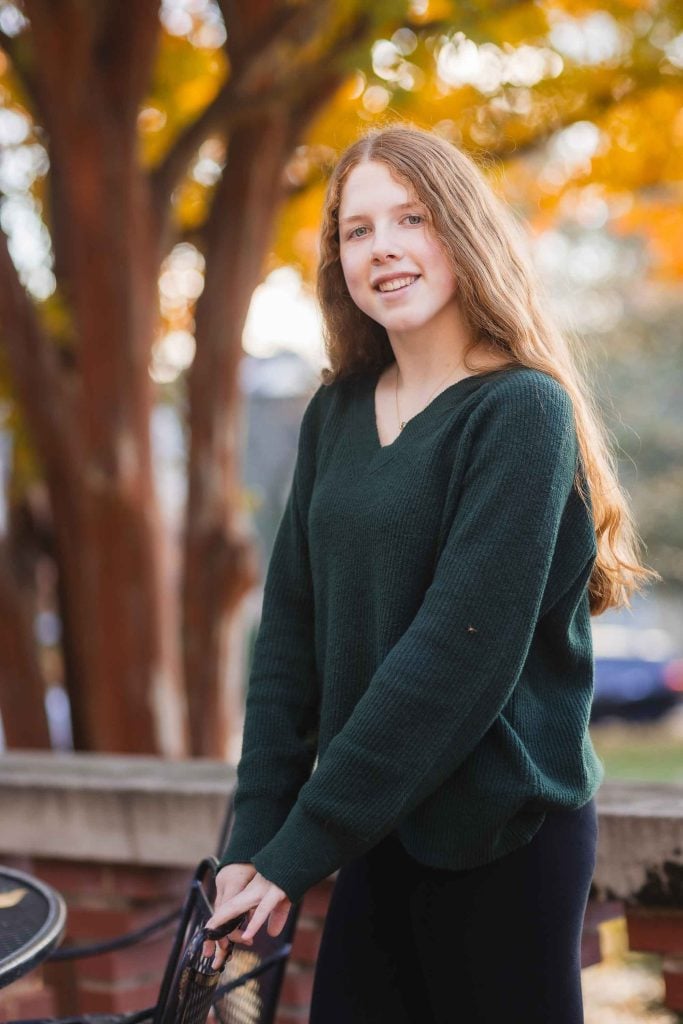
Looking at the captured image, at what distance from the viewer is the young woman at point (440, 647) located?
165 centimetres

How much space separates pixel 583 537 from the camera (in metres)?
1.77

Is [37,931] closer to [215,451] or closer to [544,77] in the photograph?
[215,451]

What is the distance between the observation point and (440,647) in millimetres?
Answer: 1653

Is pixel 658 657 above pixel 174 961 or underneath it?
underneath

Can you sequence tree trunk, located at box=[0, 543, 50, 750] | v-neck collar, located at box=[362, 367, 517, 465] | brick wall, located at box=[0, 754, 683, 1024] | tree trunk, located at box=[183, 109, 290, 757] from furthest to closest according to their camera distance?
tree trunk, located at box=[0, 543, 50, 750], tree trunk, located at box=[183, 109, 290, 757], brick wall, located at box=[0, 754, 683, 1024], v-neck collar, located at box=[362, 367, 517, 465]

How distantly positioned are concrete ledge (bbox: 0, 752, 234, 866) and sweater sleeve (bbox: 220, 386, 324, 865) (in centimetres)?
68

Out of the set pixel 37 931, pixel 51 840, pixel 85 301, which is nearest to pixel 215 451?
pixel 85 301

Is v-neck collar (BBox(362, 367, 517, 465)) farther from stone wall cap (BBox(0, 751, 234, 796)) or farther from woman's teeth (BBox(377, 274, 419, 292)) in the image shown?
stone wall cap (BBox(0, 751, 234, 796))

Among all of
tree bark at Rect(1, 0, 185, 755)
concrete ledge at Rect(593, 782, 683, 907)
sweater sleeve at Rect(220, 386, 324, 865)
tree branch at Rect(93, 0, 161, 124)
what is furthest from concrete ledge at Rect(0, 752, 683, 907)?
tree branch at Rect(93, 0, 161, 124)

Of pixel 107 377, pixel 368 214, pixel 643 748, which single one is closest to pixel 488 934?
pixel 368 214

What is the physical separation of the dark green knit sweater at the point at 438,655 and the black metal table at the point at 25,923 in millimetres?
343

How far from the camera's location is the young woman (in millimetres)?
1653

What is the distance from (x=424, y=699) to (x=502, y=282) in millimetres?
635

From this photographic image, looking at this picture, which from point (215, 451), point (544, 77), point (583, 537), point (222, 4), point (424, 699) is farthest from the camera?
point (215, 451)
